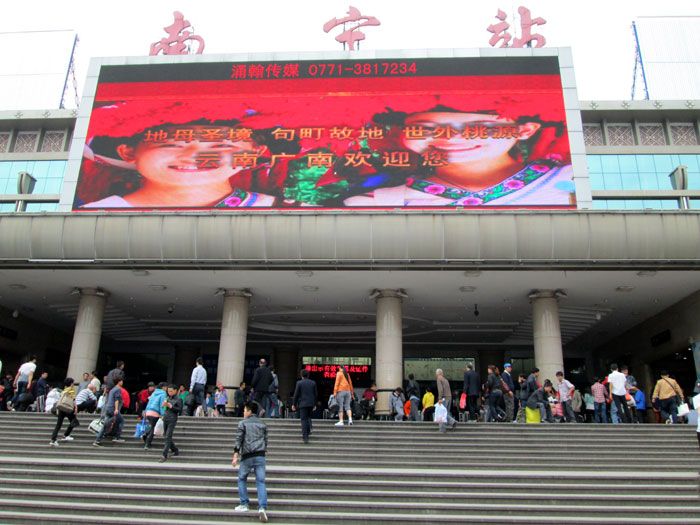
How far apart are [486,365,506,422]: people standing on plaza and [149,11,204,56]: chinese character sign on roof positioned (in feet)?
64.3

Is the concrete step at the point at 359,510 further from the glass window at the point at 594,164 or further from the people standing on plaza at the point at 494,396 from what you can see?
the glass window at the point at 594,164

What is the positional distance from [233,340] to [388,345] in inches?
212

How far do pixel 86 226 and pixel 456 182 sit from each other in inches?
512

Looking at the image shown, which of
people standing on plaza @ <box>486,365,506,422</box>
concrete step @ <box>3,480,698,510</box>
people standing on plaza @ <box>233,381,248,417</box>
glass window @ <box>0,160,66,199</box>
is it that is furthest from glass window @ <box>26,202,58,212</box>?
people standing on plaza @ <box>486,365,506,422</box>

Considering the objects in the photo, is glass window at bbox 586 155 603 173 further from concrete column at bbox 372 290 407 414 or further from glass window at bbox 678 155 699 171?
concrete column at bbox 372 290 407 414

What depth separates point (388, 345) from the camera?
64.7ft

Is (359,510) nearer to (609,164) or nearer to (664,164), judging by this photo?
(609,164)

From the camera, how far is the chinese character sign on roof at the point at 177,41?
2644 cm

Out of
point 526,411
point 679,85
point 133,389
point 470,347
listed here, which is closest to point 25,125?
point 133,389

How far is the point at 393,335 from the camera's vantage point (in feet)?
65.3

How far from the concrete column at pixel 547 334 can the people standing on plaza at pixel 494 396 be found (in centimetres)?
463

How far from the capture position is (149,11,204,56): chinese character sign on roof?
2644cm

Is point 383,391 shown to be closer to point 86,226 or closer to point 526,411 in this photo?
point 526,411

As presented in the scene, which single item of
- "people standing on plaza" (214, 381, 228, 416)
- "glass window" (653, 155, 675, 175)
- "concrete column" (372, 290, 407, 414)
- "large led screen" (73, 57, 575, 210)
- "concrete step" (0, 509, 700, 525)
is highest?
"glass window" (653, 155, 675, 175)
